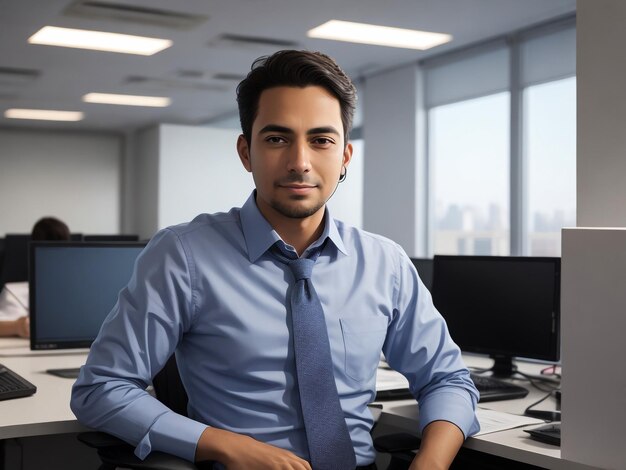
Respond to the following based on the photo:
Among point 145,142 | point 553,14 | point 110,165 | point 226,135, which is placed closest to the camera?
point 553,14

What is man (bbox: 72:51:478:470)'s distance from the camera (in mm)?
1633

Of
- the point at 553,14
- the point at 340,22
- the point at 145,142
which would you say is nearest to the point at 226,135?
the point at 145,142

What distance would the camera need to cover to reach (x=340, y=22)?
5.98 m

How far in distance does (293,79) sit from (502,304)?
127cm

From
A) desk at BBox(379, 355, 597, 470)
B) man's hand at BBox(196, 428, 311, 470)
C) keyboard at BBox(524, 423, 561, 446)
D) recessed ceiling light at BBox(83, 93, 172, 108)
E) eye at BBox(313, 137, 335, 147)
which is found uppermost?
recessed ceiling light at BBox(83, 93, 172, 108)

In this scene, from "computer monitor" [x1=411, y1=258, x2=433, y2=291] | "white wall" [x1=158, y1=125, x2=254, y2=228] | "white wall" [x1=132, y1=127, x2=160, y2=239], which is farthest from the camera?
"white wall" [x1=132, y1=127, x2=160, y2=239]

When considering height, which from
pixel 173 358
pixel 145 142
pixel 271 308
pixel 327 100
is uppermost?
pixel 145 142

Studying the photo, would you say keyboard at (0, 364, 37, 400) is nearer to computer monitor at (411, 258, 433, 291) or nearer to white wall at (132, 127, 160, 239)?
computer monitor at (411, 258, 433, 291)

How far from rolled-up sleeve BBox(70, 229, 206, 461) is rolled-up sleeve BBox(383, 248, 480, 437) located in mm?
539

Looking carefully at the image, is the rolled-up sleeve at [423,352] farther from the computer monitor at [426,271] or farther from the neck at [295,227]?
the computer monitor at [426,271]

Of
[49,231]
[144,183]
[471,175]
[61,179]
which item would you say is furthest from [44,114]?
[49,231]

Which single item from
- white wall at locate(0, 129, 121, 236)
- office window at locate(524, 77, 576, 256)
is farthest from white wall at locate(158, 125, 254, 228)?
office window at locate(524, 77, 576, 256)

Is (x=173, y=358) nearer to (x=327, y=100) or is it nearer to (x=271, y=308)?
(x=271, y=308)

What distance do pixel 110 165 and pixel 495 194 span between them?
790 centimetres
